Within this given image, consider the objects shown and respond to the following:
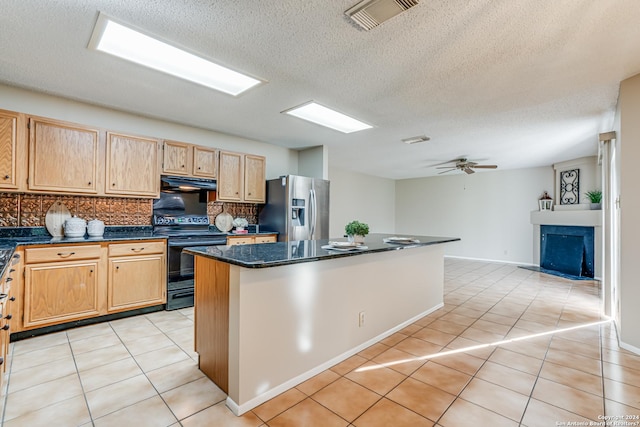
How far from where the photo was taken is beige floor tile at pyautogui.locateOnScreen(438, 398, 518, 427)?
5.45 feet

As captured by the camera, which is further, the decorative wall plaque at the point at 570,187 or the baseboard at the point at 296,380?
the decorative wall plaque at the point at 570,187

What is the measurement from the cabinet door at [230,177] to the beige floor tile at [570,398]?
395cm

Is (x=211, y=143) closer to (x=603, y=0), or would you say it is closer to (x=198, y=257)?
(x=198, y=257)

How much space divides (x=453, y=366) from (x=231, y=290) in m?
1.81

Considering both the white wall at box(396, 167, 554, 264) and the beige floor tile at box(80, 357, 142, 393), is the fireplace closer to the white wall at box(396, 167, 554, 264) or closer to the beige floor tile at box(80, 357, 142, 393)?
the white wall at box(396, 167, 554, 264)

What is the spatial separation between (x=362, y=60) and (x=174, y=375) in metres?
2.75

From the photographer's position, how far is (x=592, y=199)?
5.75 metres

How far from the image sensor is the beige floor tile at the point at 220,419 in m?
1.64

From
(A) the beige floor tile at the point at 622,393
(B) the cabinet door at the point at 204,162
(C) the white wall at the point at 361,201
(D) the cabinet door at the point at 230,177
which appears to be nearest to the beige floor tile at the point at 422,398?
(A) the beige floor tile at the point at 622,393

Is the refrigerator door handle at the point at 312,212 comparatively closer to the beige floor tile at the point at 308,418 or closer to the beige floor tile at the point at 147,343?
the beige floor tile at the point at 147,343

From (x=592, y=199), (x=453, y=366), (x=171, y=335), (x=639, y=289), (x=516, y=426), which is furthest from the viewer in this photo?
(x=592, y=199)

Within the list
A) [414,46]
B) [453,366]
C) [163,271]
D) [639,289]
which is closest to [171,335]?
[163,271]

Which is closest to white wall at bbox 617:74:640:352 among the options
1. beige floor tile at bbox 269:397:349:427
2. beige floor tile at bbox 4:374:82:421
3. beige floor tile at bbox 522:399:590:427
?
beige floor tile at bbox 522:399:590:427

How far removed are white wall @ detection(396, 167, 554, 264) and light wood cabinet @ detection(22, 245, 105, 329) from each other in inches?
316
